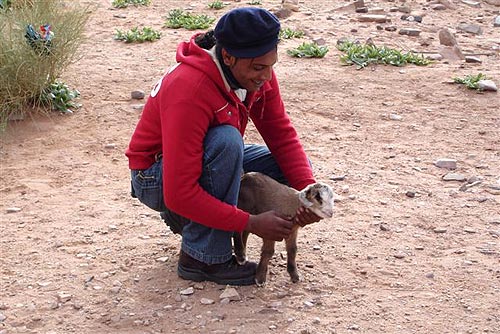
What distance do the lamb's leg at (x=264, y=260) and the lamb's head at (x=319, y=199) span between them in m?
0.29

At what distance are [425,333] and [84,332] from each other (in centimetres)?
133

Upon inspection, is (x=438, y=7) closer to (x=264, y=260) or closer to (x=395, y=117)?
(x=395, y=117)

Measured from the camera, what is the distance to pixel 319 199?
10.4ft

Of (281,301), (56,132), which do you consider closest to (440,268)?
(281,301)

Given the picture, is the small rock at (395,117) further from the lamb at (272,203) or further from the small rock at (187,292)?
the small rock at (187,292)

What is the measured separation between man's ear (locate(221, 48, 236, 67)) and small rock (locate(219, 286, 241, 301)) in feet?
3.14

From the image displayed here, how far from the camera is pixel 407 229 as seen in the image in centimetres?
404

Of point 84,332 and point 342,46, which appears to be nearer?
point 84,332

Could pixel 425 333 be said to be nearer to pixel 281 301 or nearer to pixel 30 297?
pixel 281 301

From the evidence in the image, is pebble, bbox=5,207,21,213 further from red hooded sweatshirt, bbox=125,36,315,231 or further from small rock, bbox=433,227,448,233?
small rock, bbox=433,227,448,233

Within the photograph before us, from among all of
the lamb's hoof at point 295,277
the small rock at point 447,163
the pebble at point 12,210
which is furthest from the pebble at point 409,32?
the lamb's hoof at point 295,277

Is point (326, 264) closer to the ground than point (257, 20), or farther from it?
closer to the ground

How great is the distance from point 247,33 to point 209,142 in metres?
0.48

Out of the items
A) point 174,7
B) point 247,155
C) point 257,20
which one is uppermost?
point 257,20
